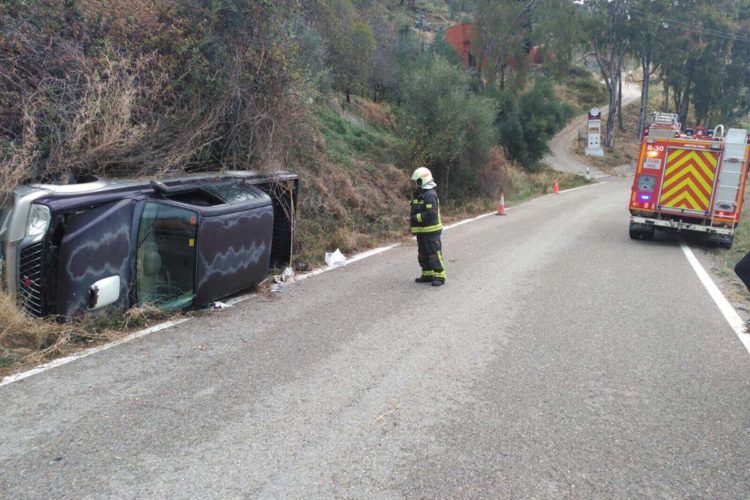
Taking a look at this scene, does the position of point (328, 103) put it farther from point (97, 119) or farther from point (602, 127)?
point (602, 127)

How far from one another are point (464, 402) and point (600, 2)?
4428cm

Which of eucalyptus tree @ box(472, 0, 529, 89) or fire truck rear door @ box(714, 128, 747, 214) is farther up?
eucalyptus tree @ box(472, 0, 529, 89)

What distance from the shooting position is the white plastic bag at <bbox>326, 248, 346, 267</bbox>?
9.35m

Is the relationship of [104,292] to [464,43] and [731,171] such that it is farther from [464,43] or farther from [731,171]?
[464,43]

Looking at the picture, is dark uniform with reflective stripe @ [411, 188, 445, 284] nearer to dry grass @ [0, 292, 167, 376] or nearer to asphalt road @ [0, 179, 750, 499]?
asphalt road @ [0, 179, 750, 499]

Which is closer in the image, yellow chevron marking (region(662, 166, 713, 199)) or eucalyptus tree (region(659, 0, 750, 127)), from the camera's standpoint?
yellow chevron marking (region(662, 166, 713, 199))

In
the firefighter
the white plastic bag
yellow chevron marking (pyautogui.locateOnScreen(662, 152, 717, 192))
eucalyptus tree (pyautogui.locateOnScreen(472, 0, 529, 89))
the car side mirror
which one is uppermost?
eucalyptus tree (pyautogui.locateOnScreen(472, 0, 529, 89))

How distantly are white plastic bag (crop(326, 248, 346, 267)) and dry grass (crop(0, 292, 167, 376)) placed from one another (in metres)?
4.14

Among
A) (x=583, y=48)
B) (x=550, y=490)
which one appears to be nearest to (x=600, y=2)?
(x=583, y=48)

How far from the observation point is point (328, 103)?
1955 cm

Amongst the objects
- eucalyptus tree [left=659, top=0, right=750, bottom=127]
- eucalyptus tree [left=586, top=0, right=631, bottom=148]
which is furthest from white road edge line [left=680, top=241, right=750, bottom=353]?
eucalyptus tree [left=659, top=0, right=750, bottom=127]

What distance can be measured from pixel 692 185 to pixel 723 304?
606 centimetres

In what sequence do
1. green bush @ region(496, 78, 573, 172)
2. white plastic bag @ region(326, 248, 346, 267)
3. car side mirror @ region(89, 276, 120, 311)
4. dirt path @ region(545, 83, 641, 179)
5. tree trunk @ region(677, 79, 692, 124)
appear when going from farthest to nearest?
tree trunk @ region(677, 79, 692, 124)
dirt path @ region(545, 83, 641, 179)
green bush @ region(496, 78, 573, 172)
white plastic bag @ region(326, 248, 346, 267)
car side mirror @ region(89, 276, 120, 311)

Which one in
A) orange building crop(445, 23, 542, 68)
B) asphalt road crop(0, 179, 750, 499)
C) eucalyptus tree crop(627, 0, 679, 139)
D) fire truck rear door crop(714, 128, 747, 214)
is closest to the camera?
asphalt road crop(0, 179, 750, 499)
